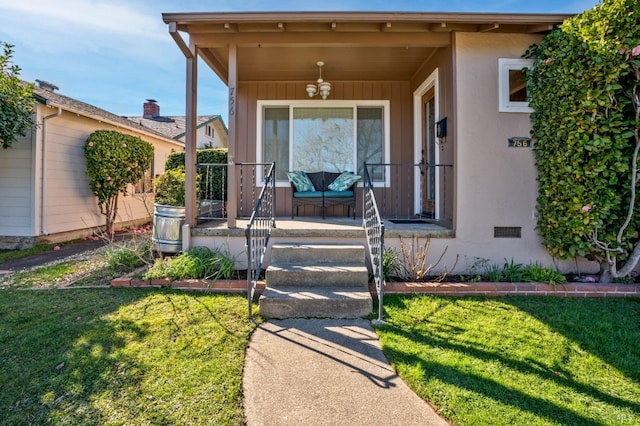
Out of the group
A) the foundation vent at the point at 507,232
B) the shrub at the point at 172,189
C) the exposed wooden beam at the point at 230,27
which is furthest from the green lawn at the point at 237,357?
the exposed wooden beam at the point at 230,27

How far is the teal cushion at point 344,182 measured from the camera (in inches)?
213

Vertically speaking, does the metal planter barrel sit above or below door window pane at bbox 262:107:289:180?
below

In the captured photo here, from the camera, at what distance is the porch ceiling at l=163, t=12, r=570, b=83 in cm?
381

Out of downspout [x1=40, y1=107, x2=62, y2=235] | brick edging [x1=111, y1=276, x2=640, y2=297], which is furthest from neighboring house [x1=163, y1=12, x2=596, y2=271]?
downspout [x1=40, y1=107, x2=62, y2=235]

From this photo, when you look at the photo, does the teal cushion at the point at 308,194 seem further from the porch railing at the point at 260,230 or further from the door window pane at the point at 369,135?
the door window pane at the point at 369,135

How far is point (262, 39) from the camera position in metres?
4.14

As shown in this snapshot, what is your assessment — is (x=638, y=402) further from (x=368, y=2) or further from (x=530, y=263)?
(x=368, y=2)

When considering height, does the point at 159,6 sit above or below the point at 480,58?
above

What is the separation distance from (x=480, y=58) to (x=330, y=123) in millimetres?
2697

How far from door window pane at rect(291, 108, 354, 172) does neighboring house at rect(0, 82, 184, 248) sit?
9.90 ft

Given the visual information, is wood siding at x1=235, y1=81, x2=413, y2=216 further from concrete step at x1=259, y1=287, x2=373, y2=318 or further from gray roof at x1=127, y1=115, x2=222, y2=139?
gray roof at x1=127, y1=115, x2=222, y2=139

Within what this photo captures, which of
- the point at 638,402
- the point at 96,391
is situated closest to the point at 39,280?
the point at 96,391

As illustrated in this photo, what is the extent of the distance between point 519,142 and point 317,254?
2954 millimetres

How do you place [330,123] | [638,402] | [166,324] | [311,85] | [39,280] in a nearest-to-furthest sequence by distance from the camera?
[638,402]
[166,324]
[39,280]
[311,85]
[330,123]
